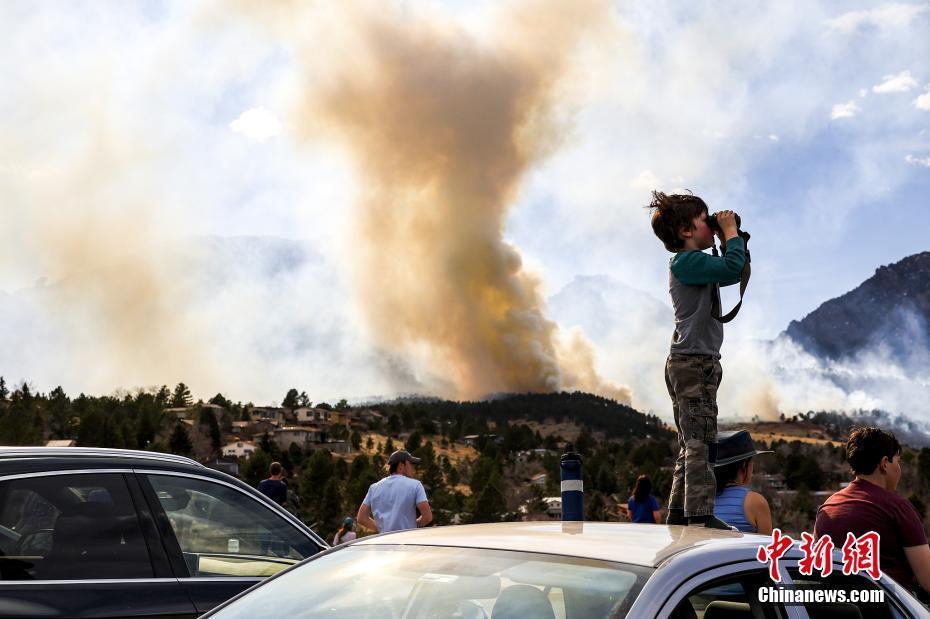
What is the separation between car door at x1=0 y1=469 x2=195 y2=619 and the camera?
13.0 ft

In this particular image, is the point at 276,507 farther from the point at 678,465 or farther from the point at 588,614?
the point at 588,614

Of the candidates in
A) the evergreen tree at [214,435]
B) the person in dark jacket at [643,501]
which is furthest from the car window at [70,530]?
the evergreen tree at [214,435]

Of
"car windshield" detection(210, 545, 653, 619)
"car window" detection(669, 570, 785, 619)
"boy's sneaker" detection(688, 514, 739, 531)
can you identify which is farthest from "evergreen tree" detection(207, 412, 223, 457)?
"car window" detection(669, 570, 785, 619)

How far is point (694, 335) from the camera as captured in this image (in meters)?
5.59

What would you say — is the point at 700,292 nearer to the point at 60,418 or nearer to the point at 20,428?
A: the point at 20,428

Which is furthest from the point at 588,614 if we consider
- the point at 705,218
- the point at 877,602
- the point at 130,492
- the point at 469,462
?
the point at 469,462

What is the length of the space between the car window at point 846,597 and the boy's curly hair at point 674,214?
9.54 feet

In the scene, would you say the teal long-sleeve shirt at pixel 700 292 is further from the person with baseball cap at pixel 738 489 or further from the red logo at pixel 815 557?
the red logo at pixel 815 557

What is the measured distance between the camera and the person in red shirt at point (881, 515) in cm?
457

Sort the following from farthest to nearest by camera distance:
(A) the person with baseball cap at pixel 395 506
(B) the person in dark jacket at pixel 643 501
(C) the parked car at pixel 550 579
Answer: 1. (B) the person in dark jacket at pixel 643 501
2. (A) the person with baseball cap at pixel 395 506
3. (C) the parked car at pixel 550 579

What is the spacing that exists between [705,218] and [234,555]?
3.20m

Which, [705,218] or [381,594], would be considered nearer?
[381,594]

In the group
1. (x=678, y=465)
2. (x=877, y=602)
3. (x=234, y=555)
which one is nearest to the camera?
(x=877, y=602)

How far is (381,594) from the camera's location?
293 cm
